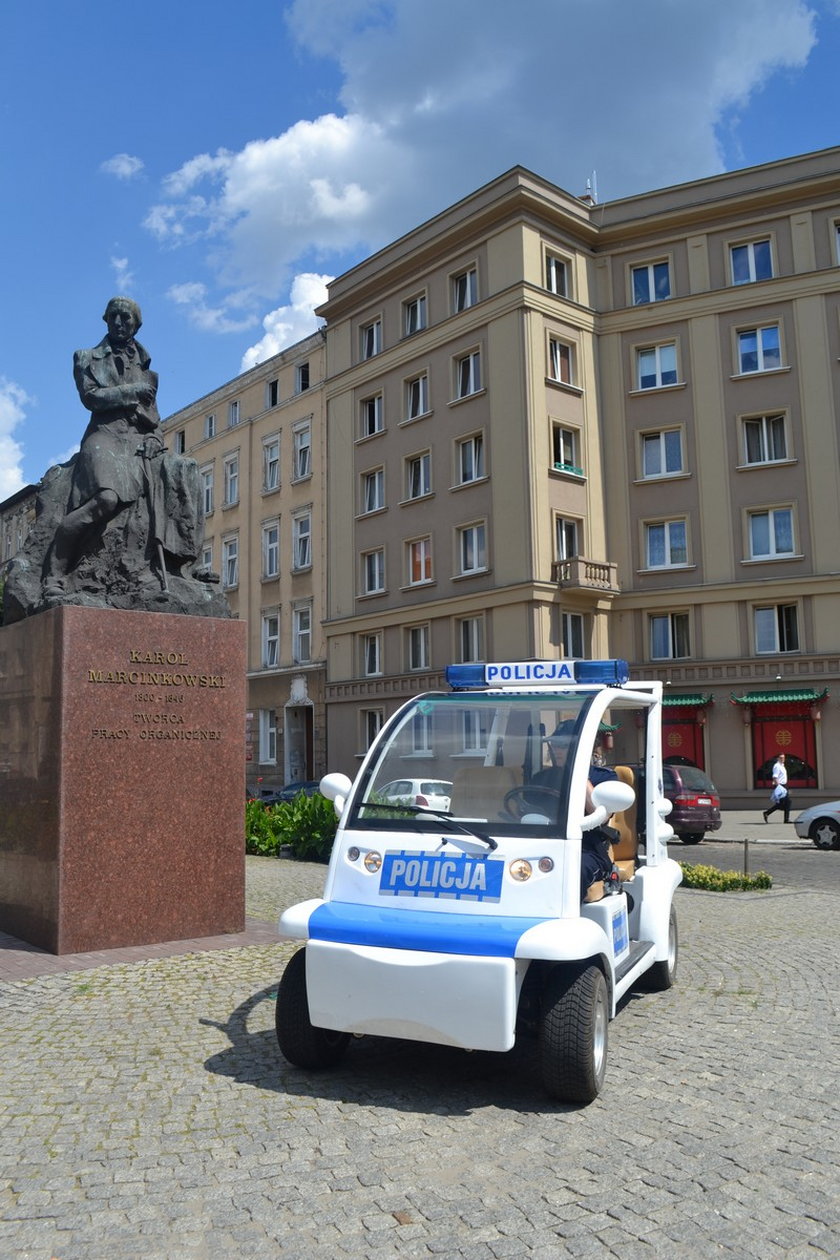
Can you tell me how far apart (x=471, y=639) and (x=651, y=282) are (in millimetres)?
12562

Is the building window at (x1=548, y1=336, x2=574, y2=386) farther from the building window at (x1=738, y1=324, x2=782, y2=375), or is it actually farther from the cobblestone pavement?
the cobblestone pavement

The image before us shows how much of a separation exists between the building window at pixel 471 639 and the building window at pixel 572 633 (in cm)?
254

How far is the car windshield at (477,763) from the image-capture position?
17.3 feet

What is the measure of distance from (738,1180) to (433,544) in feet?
98.8

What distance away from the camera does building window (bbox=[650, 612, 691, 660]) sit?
3150 cm

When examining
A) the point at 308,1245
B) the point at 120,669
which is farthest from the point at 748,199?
the point at 308,1245

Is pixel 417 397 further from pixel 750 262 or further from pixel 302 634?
pixel 750 262

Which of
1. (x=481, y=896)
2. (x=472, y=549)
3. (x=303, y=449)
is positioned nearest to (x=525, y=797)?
(x=481, y=896)

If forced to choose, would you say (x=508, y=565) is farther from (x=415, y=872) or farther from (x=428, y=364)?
(x=415, y=872)

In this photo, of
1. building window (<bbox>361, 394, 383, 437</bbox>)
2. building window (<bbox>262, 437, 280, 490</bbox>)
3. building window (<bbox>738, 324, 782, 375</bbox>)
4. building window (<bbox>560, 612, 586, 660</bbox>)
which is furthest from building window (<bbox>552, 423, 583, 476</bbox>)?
building window (<bbox>262, 437, 280, 490</bbox>)

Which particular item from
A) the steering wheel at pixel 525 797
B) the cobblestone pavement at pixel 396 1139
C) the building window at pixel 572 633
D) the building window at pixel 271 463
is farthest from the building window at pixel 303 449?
the steering wheel at pixel 525 797

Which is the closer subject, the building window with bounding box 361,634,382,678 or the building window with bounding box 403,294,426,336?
the building window with bounding box 403,294,426,336

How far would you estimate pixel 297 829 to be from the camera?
16891mm

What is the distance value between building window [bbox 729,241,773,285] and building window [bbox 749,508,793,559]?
22.9 ft
